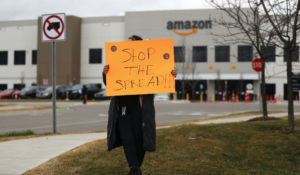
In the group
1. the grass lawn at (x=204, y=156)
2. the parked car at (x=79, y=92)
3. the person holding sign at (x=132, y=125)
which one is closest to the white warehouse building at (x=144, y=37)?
the parked car at (x=79, y=92)

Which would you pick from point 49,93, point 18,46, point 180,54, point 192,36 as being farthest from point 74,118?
point 18,46

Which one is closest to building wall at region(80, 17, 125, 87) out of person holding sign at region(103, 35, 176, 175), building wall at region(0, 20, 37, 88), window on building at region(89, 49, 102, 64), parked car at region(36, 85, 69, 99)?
window on building at region(89, 49, 102, 64)

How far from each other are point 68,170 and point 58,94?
115 feet

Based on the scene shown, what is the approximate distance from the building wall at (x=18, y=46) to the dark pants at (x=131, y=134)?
159 feet

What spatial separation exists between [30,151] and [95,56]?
42293 millimetres

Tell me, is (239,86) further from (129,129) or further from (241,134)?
(129,129)

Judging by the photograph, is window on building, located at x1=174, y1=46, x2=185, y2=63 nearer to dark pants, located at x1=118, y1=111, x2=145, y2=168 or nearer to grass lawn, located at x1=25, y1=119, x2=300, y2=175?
grass lawn, located at x1=25, y1=119, x2=300, y2=175

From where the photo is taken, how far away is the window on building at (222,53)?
147 ft

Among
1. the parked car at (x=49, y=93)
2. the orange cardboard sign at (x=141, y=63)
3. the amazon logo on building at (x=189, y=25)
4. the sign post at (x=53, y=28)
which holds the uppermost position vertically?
the amazon logo on building at (x=189, y=25)

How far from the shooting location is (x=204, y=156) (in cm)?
618

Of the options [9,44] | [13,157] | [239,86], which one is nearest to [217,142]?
[13,157]

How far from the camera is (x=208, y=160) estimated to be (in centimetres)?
596

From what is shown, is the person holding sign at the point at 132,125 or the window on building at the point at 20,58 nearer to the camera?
the person holding sign at the point at 132,125

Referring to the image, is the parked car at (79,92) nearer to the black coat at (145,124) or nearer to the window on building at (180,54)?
the window on building at (180,54)
